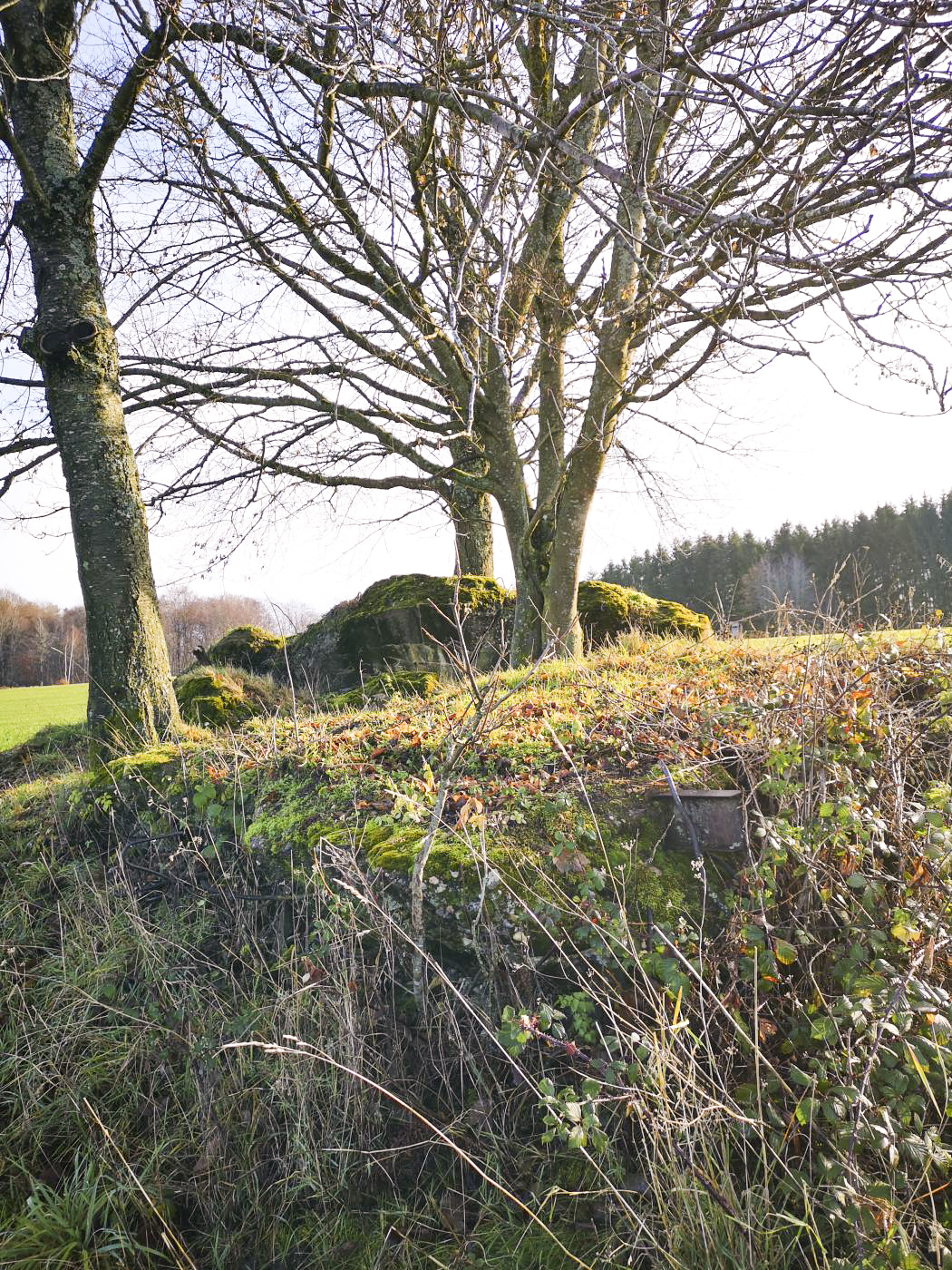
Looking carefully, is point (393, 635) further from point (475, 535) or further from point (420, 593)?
point (475, 535)

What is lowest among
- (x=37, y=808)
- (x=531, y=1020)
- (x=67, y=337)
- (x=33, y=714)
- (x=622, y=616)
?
(x=531, y=1020)

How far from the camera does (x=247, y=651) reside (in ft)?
34.8

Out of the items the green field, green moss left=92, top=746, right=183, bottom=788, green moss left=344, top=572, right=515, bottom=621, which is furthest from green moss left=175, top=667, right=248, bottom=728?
green moss left=92, top=746, right=183, bottom=788

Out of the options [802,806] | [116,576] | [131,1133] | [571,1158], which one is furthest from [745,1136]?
[116,576]

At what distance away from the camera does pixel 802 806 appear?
7.88 feet

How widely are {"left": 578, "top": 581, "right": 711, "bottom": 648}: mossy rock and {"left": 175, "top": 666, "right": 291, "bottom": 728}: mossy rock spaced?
4.35 meters

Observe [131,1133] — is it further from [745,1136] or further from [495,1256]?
[745,1136]

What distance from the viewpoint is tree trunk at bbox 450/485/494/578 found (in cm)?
1048

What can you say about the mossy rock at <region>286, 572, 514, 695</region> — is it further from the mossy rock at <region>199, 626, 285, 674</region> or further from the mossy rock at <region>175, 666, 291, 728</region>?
the mossy rock at <region>175, 666, 291, 728</region>

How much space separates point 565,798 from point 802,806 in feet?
2.89

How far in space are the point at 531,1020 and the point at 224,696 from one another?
7.09 metres

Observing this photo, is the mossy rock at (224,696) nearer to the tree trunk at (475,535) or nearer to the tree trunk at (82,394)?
the tree trunk at (82,394)

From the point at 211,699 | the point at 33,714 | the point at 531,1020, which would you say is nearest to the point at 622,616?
the point at 211,699

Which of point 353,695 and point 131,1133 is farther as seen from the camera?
point 353,695
